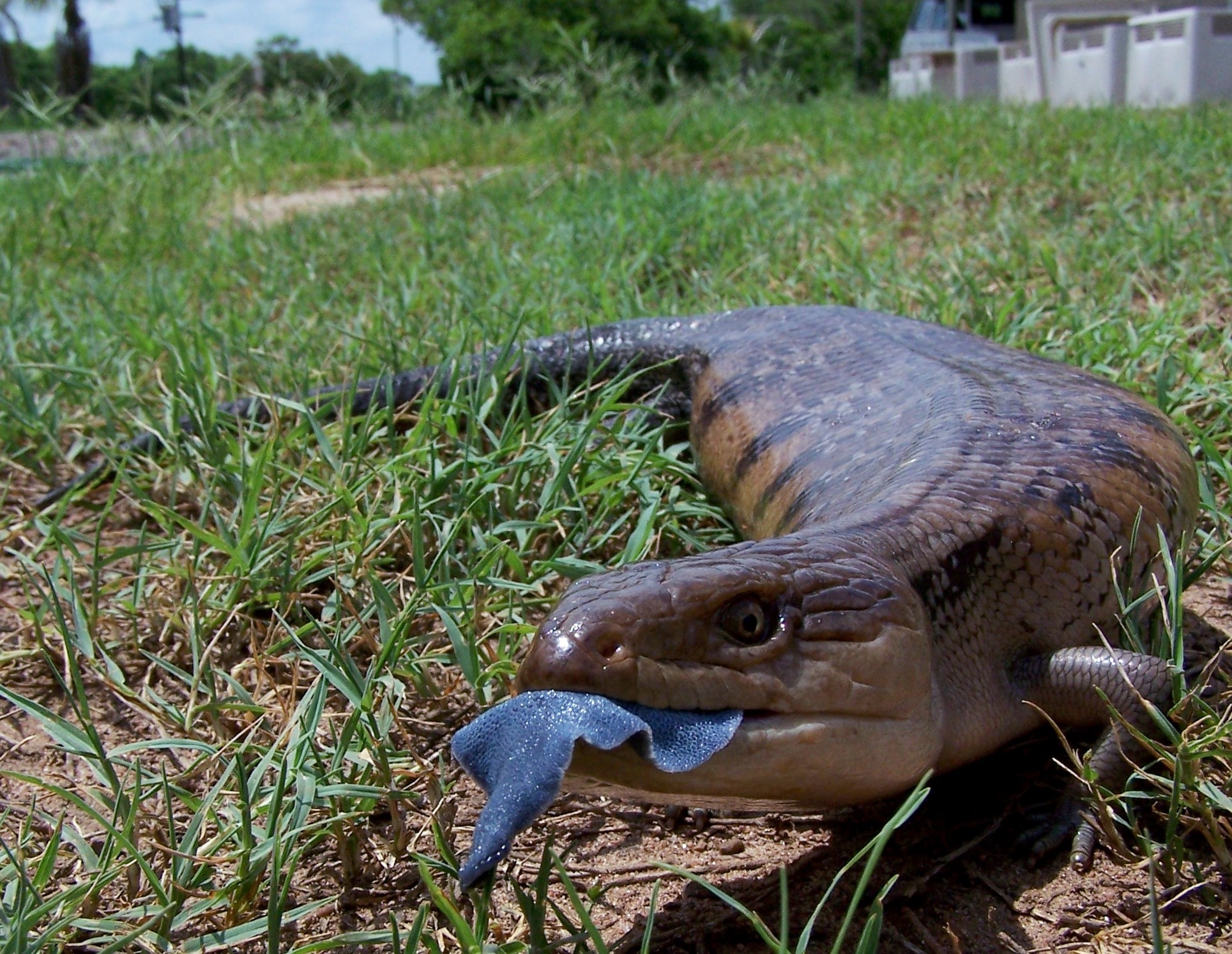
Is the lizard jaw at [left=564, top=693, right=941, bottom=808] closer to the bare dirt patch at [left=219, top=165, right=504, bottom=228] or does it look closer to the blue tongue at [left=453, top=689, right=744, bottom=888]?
the blue tongue at [left=453, top=689, right=744, bottom=888]

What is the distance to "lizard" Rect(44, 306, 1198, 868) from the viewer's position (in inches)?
58.3

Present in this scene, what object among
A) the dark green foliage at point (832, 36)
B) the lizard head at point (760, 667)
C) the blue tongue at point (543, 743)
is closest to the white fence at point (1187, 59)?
the dark green foliage at point (832, 36)

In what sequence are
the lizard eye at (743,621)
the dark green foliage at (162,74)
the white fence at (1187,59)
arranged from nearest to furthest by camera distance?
1. the lizard eye at (743,621)
2. the white fence at (1187,59)
3. the dark green foliage at (162,74)

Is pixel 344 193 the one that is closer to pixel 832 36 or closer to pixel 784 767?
pixel 784 767

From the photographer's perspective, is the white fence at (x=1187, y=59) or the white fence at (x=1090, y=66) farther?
the white fence at (x=1090, y=66)

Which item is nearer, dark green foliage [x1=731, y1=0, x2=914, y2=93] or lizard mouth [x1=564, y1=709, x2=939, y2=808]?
lizard mouth [x1=564, y1=709, x2=939, y2=808]

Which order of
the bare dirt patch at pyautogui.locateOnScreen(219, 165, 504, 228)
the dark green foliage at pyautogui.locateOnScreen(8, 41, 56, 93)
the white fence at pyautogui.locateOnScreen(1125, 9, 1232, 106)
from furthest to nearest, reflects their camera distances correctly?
the dark green foliage at pyautogui.locateOnScreen(8, 41, 56, 93) < the white fence at pyautogui.locateOnScreen(1125, 9, 1232, 106) < the bare dirt patch at pyautogui.locateOnScreen(219, 165, 504, 228)

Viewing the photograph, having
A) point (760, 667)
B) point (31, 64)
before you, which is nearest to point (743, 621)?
point (760, 667)

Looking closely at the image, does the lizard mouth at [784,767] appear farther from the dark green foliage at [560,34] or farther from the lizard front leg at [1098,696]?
the dark green foliage at [560,34]

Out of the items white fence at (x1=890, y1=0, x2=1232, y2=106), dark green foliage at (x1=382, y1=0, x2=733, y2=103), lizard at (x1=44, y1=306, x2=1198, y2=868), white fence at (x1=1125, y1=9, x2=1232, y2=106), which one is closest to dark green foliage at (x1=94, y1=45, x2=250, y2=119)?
dark green foliage at (x1=382, y1=0, x2=733, y2=103)

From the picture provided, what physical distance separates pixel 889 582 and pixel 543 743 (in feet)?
1.95

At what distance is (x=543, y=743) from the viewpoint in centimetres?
136

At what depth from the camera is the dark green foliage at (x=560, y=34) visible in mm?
14523

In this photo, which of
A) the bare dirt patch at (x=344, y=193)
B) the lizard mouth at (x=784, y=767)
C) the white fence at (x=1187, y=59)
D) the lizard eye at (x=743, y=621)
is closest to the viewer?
the lizard mouth at (x=784, y=767)
